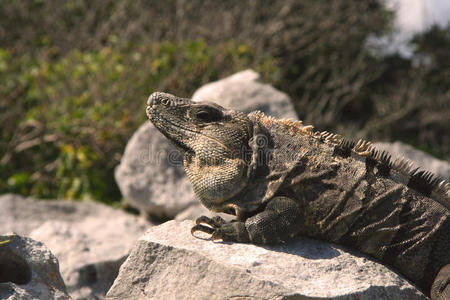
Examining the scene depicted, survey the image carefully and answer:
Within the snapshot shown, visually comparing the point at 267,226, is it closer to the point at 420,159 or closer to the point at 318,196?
the point at 318,196

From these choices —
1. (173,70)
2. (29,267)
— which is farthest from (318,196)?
(173,70)

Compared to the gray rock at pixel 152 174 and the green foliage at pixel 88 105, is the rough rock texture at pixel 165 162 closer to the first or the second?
the gray rock at pixel 152 174

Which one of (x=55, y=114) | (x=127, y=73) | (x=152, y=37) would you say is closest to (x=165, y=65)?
(x=127, y=73)

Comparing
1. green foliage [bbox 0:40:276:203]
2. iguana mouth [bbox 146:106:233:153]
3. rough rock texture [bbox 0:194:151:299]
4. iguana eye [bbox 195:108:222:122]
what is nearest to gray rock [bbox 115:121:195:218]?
rough rock texture [bbox 0:194:151:299]

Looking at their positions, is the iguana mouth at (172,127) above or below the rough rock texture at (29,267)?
above

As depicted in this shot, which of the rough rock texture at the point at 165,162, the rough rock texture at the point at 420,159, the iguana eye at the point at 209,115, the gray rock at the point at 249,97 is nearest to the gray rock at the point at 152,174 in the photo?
the rough rock texture at the point at 165,162

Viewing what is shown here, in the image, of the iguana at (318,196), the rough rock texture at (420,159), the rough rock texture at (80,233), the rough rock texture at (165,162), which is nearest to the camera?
the iguana at (318,196)

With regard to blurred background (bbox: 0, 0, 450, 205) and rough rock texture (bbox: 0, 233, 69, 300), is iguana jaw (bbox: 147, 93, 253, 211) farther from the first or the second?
blurred background (bbox: 0, 0, 450, 205)

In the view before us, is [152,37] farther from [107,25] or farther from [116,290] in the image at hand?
[116,290]
